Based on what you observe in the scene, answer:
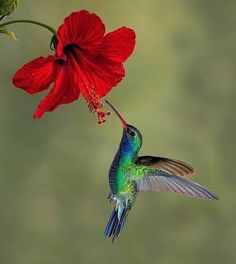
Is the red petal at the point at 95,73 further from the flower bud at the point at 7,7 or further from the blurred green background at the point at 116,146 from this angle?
the blurred green background at the point at 116,146

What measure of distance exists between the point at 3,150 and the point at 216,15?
129 centimetres

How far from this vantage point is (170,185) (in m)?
1.59

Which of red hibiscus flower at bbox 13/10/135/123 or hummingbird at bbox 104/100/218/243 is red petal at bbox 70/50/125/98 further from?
hummingbird at bbox 104/100/218/243

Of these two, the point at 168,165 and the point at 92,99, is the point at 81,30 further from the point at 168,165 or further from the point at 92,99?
the point at 168,165

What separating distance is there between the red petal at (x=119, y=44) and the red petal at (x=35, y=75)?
0.08 metres

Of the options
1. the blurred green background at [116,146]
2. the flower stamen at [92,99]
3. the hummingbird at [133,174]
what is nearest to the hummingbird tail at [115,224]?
the hummingbird at [133,174]

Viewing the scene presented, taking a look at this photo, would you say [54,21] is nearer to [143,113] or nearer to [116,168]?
[143,113]

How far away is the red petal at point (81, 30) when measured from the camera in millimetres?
1167

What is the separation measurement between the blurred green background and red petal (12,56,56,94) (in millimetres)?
2439

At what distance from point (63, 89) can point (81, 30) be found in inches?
4.5

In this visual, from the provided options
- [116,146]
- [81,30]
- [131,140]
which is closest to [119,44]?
[81,30]

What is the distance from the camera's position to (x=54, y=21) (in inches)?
154

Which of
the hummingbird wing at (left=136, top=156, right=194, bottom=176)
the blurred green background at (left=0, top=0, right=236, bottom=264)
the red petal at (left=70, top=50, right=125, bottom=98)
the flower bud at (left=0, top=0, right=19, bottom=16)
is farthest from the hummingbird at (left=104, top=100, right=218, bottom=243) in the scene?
the blurred green background at (left=0, top=0, right=236, bottom=264)

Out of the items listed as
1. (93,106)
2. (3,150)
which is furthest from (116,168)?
(3,150)
